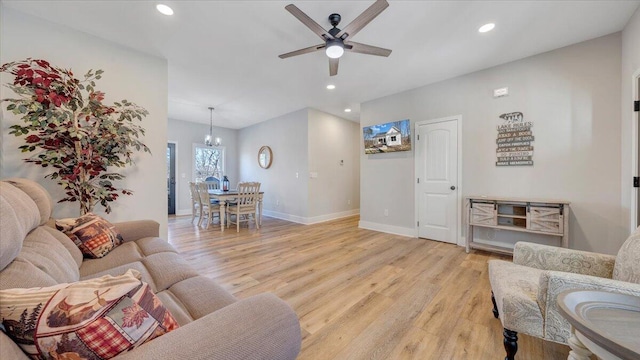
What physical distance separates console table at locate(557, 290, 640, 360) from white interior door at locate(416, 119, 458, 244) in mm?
2893

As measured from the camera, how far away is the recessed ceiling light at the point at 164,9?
2.16m

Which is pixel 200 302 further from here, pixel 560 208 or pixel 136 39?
pixel 560 208

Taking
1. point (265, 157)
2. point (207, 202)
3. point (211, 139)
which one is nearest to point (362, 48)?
point (207, 202)

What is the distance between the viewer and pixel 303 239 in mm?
3994

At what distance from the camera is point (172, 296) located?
3.94 ft

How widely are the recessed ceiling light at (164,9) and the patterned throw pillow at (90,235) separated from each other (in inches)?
79.0

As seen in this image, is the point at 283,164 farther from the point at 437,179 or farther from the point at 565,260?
the point at 565,260

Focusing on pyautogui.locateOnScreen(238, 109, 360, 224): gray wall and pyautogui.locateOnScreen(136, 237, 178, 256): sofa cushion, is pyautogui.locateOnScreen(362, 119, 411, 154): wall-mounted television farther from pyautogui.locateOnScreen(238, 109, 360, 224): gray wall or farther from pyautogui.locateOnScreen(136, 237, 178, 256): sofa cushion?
pyautogui.locateOnScreen(136, 237, 178, 256): sofa cushion

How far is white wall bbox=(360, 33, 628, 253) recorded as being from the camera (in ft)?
8.46

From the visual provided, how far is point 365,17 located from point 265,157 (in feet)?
16.3

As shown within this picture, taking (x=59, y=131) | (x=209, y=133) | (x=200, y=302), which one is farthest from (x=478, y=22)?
(x=209, y=133)

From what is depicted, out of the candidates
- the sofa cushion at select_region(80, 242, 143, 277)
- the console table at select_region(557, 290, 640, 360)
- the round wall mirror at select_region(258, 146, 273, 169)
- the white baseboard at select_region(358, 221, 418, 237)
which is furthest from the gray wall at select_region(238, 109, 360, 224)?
the console table at select_region(557, 290, 640, 360)

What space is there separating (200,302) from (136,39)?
3.17 meters

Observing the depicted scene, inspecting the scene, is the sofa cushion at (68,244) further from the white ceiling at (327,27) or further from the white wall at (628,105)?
the white wall at (628,105)
